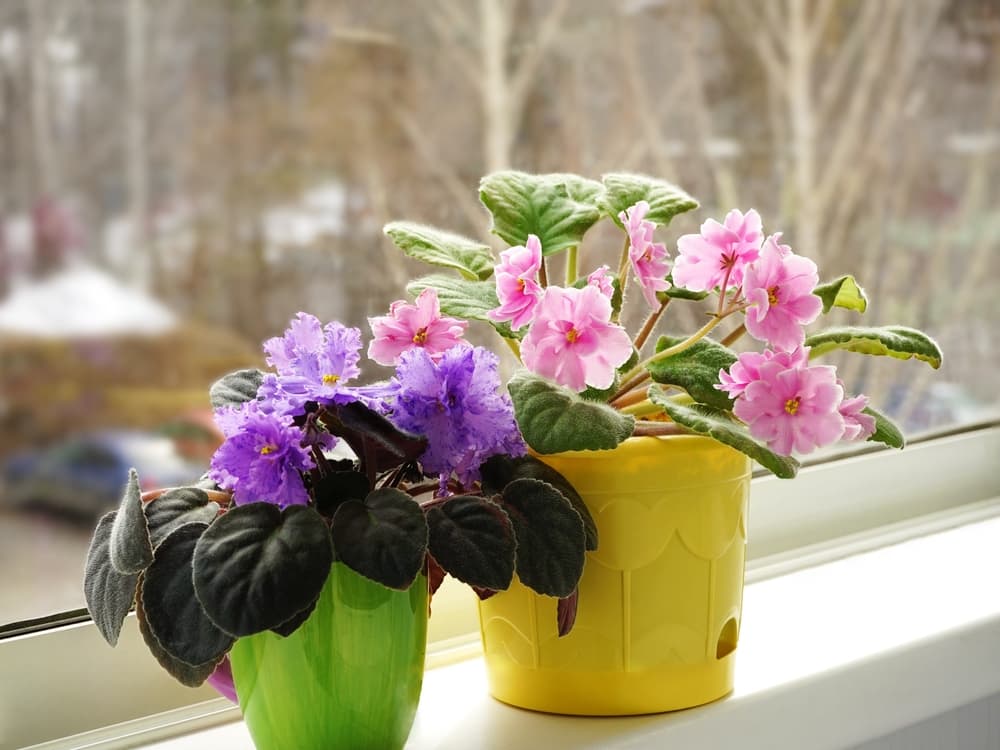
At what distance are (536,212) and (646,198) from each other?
86 mm

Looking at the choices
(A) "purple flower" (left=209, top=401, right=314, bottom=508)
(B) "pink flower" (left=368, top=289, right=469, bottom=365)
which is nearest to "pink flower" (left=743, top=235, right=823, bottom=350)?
(B) "pink flower" (left=368, top=289, right=469, bottom=365)

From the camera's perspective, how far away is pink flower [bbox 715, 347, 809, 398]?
0.76 m

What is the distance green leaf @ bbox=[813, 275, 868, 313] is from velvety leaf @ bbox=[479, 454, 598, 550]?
0.22m

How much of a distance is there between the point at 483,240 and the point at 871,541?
61cm

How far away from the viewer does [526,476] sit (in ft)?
2.51

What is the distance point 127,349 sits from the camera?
112cm

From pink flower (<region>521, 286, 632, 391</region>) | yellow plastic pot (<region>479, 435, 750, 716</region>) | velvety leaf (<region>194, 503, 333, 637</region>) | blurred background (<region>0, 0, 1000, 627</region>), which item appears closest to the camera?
velvety leaf (<region>194, 503, 333, 637</region>)

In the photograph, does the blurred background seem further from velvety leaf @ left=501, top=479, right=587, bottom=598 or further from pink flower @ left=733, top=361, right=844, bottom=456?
pink flower @ left=733, top=361, right=844, bottom=456

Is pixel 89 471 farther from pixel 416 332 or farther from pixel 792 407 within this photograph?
pixel 792 407

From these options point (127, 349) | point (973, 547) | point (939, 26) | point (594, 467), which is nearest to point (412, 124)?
point (127, 349)

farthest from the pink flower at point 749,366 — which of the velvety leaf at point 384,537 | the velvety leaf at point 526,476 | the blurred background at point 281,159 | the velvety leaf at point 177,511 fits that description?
the blurred background at point 281,159

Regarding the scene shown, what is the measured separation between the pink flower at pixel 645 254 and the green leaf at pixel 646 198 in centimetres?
5

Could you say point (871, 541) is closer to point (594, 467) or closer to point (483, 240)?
point (483, 240)

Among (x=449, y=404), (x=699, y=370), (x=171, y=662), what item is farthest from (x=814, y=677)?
(x=171, y=662)
